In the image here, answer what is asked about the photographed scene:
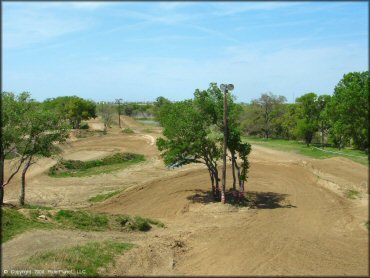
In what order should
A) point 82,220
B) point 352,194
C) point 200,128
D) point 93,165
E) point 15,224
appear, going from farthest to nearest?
1. point 93,165
2. point 352,194
3. point 200,128
4. point 82,220
5. point 15,224

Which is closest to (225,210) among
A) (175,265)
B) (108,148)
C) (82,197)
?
(175,265)

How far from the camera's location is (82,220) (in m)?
21.5

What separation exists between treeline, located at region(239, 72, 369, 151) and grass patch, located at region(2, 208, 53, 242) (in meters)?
16.1

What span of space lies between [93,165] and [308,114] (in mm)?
28928

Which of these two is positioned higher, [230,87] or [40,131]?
[230,87]

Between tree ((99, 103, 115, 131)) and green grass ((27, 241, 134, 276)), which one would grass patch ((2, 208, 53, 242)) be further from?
tree ((99, 103, 115, 131))

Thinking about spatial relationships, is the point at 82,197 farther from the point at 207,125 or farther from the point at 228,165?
the point at 228,165

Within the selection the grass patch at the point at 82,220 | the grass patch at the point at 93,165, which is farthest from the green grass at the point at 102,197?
the grass patch at the point at 82,220

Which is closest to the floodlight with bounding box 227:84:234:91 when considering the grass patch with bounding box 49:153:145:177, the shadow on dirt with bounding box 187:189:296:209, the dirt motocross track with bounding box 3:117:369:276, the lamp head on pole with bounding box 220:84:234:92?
the lamp head on pole with bounding box 220:84:234:92

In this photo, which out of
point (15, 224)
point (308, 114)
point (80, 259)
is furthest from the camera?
point (308, 114)

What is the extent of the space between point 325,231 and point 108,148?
1679 inches

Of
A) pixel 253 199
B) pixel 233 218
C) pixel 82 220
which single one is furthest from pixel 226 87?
pixel 82 220

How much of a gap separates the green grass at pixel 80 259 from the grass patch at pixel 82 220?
3818 mm

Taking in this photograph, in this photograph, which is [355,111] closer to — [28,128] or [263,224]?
[263,224]
